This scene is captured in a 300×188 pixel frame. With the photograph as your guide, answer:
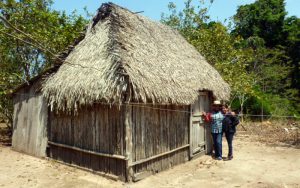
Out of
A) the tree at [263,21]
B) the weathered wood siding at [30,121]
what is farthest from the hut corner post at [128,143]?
the tree at [263,21]

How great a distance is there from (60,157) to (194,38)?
1203 cm

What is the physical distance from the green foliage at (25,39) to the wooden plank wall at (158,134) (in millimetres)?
5828

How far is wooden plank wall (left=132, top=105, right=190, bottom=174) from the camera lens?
24.9 ft

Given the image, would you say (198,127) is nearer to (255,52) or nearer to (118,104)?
(118,104)

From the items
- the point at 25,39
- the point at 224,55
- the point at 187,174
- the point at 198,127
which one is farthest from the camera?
the point at 224,55

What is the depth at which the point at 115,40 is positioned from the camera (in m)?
7.93

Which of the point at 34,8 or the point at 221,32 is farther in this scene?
the point at 221,32

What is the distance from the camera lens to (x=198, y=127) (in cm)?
1050

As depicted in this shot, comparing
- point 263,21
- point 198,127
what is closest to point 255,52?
point 263,21

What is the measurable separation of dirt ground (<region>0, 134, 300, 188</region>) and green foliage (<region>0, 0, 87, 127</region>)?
9.65 feet

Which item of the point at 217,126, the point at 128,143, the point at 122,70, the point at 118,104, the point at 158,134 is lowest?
the point at 128,143

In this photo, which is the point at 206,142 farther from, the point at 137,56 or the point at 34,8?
the point at 34,8

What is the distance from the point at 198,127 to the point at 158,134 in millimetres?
2568

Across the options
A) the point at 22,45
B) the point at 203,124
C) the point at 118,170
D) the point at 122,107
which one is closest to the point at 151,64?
the point at 122,107
